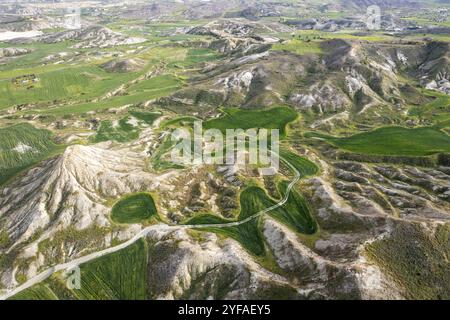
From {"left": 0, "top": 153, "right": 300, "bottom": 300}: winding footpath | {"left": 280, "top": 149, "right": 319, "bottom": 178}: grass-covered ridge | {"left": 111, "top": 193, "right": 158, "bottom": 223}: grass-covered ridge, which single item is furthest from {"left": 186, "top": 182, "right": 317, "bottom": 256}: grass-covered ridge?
{"left": 280, "top": 149, "right": 319, "bottom": 178}: grass-covered ridge

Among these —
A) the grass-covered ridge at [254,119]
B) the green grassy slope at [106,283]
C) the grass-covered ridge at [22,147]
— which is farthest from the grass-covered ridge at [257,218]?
the grass-covered ridge at [22,147]

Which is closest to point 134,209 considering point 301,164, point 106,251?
point 106,251

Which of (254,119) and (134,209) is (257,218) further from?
(254,119)

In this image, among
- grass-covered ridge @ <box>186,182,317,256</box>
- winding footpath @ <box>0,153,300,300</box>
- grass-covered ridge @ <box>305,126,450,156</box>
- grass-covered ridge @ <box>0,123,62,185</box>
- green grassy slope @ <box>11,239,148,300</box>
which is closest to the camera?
green grassy slope @ <box>11,239,148,300</box>

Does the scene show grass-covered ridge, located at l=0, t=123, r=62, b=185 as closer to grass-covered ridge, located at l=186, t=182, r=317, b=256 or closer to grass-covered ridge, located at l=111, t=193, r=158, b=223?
grass-covered ridge, located at l=111, t=193, r=158, b=223

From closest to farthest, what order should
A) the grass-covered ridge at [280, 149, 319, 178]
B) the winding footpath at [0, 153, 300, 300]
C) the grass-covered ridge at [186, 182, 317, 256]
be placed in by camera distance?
the winding footpath at [0, 153, 300, 300] < the grass-covered ridge at [186, 182, 317, 256] < the grass-covered ridge at [280, 149, 319, 178]

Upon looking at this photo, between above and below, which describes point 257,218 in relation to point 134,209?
above

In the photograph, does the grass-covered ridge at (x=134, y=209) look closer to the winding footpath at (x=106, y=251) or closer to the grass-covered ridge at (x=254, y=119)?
the winding footpath at (x=106, y=251)

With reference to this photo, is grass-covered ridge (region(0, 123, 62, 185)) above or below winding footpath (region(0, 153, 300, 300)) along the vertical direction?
below
